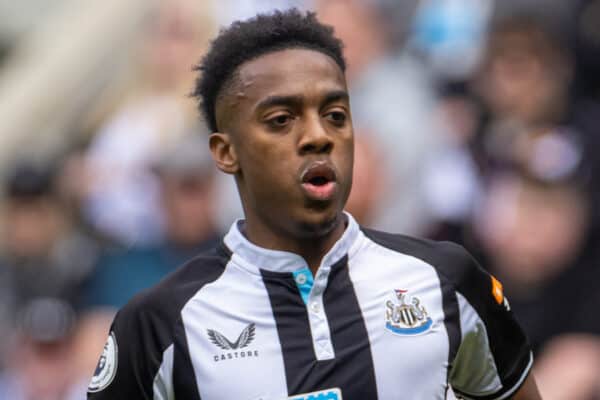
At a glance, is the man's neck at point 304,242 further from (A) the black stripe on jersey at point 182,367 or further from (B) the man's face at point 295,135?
(A) the black stripe on jersey at point 182,367

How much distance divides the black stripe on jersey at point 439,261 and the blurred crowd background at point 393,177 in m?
2.10

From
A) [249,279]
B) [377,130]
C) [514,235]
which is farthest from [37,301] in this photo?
[249,279]

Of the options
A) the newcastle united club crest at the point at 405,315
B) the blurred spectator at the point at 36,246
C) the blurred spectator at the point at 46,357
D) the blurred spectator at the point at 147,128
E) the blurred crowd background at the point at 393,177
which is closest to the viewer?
the newcastle united club crest at the point at 405,315

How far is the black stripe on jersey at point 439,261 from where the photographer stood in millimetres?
3215

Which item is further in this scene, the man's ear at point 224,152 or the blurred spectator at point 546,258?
the blurred spectator at point 546,258

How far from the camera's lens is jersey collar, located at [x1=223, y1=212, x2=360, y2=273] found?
328cm

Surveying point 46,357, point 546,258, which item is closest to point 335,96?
point 546,258

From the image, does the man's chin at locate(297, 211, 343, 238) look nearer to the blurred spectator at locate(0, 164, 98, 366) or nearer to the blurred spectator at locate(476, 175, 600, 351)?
the blurred spectator at locate(476, 175, 600, 351)

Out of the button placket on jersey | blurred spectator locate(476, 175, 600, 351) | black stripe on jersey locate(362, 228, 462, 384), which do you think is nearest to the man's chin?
the button placket on jersey

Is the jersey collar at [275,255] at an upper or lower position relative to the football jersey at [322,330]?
upper

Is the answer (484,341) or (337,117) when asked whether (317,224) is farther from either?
(484,341)

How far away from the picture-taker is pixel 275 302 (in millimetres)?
3223

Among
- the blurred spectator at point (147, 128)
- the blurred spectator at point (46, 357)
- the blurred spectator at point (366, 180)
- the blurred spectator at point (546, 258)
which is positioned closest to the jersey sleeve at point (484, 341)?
the blurred spectator at point (546, 258)

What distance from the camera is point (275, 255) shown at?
3285 mm
